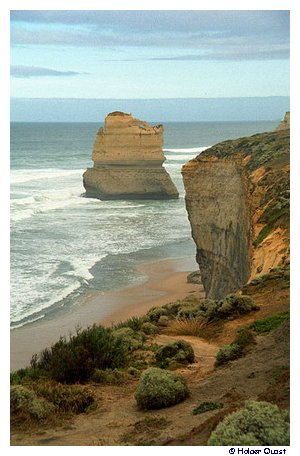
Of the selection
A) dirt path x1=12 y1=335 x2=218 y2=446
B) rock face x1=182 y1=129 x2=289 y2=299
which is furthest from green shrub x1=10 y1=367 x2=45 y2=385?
rock face x1=182 y1=129 x2=289 y2=299

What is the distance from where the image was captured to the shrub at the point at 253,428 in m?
7.75

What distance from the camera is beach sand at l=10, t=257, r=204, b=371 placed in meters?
21.4

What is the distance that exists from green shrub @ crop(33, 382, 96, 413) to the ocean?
11892 mm

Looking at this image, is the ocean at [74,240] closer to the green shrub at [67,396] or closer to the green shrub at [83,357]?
the green shrub at [83,357]

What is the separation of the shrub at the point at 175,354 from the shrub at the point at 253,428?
5490 mm

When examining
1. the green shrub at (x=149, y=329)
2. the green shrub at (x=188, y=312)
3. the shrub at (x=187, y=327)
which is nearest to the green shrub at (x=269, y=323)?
the shrub at (x=187, y=327)

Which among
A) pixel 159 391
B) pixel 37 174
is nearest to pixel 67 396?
pixel 159 391

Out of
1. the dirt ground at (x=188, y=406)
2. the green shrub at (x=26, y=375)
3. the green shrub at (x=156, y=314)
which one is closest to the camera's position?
the dirt ground at (x=188, y=406)

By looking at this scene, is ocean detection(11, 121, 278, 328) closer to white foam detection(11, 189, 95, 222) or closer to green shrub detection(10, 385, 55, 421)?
white foam detection(11, 189, 95, 222)

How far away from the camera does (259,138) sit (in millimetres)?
27812

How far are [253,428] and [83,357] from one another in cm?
531

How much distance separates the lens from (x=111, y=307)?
25703 millimetres
